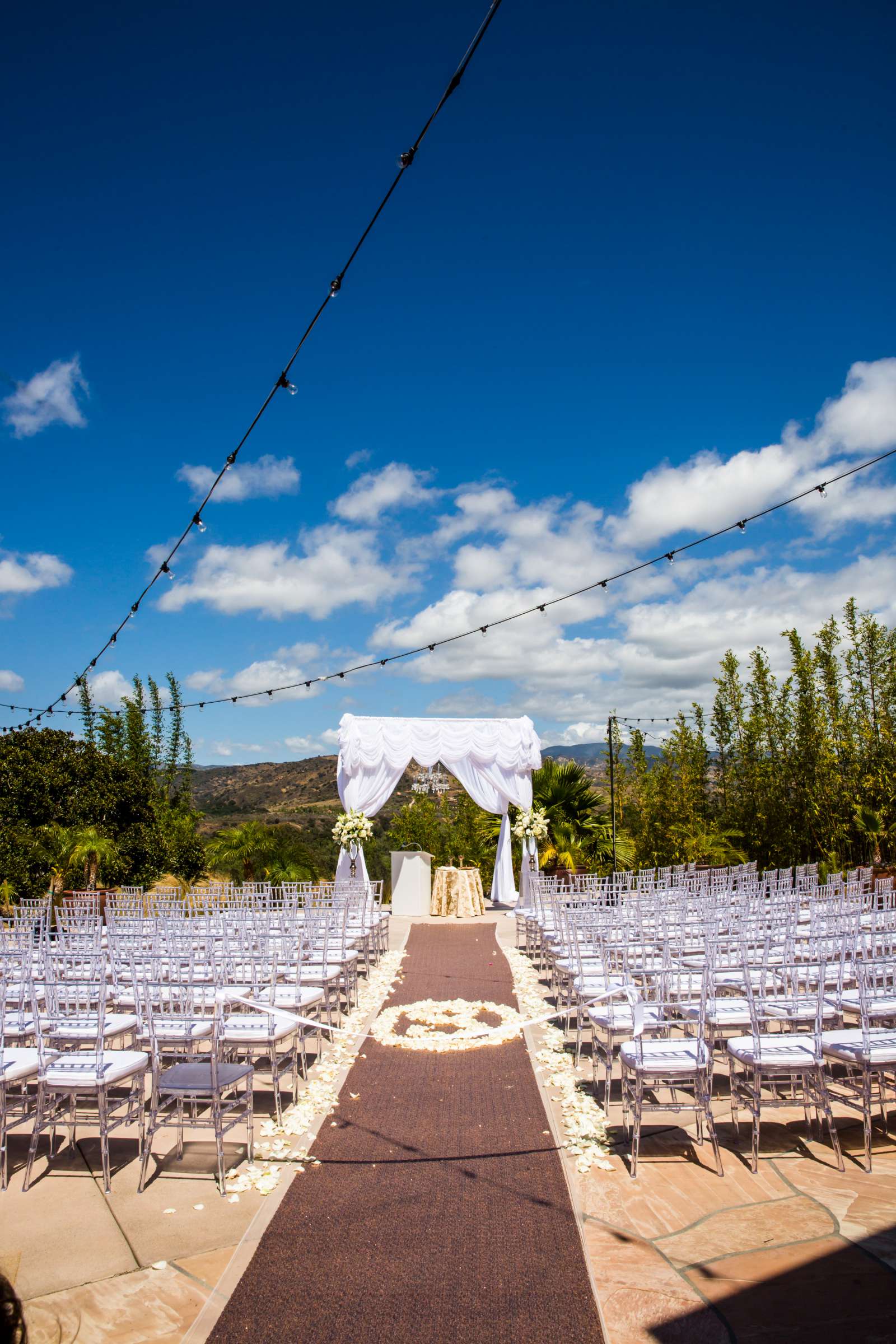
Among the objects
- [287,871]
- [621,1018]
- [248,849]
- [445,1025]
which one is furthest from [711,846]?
[621,1018]

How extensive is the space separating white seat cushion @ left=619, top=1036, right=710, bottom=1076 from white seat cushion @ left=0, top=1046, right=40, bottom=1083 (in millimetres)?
2928

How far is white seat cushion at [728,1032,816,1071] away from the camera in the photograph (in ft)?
13.2

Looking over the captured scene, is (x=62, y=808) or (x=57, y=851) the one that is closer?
(x=57, y=851)

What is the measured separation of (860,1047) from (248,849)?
11995 millimetres

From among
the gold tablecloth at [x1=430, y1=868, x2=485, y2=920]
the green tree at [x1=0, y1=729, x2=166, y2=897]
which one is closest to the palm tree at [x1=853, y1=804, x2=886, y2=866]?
the gold tablecloth at [x1=430, y1=868, x2=485, y2=920]

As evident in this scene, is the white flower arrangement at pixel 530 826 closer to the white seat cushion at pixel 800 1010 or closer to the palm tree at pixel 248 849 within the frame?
the palm tree at pixel 248 849

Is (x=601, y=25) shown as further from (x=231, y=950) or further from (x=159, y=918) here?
(x=159, y=918)

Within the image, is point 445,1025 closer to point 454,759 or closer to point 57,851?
point 454,759

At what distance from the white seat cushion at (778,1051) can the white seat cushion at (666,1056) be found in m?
0.20

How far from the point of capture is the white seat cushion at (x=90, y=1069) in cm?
400

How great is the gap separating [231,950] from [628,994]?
319 cm

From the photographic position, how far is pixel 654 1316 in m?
2.73

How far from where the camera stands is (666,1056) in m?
4.12

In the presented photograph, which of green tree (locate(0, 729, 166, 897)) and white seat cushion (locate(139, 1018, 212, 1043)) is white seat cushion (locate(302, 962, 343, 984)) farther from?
green tree (locate(0, 729, 166, 897))
